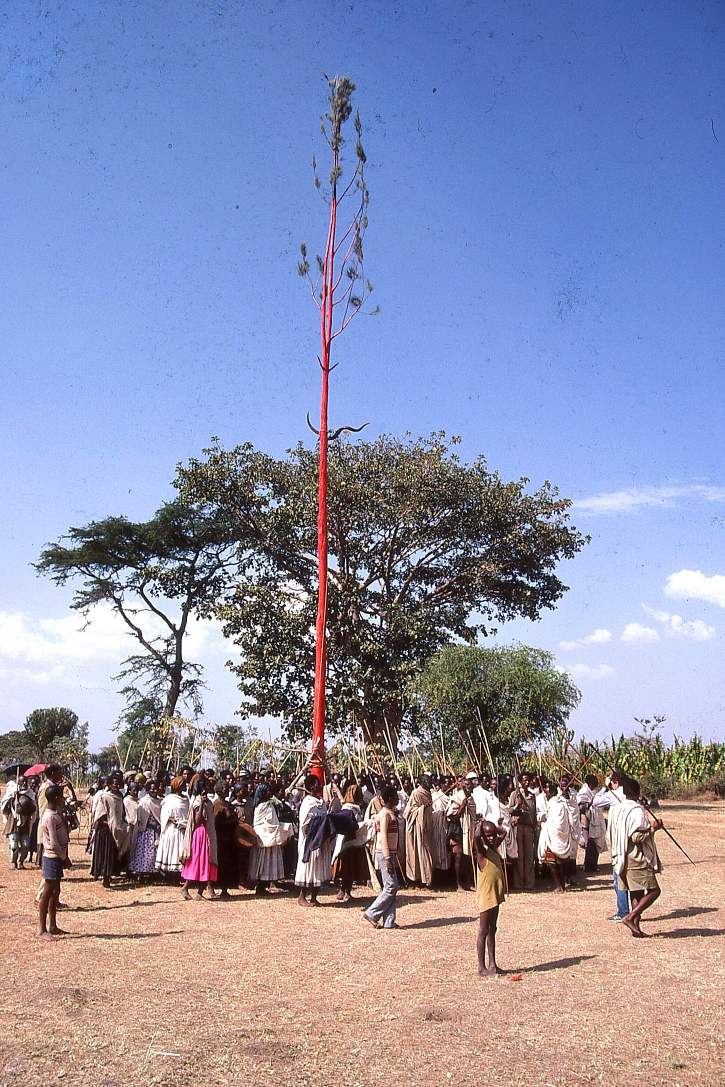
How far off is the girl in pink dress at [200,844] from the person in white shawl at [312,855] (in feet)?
4.26

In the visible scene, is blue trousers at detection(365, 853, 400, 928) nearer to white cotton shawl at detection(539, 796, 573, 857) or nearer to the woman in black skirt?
white cotton shawl at detection(539, 796, 573, 857)

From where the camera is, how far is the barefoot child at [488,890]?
8648mm

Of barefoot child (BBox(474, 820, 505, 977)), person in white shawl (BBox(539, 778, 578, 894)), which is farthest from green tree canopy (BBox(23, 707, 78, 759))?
barefoot child (BBox(474, 820, 505, 977))

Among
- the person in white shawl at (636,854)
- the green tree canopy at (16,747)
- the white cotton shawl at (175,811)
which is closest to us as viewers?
the person in white shawl at (636,854)

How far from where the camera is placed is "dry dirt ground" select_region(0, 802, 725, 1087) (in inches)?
251

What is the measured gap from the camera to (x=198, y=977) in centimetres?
877

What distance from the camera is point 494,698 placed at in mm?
27750

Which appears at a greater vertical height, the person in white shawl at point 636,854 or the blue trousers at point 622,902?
the person in white shawl at point 636,854

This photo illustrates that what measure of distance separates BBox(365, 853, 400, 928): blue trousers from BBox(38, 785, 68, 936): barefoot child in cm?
372

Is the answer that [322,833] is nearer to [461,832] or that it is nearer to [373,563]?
[461,832]

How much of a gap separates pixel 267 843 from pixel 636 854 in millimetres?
5610

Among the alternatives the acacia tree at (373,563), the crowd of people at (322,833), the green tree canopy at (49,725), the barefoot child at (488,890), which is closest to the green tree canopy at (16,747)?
the green tree canopy at (49,725)

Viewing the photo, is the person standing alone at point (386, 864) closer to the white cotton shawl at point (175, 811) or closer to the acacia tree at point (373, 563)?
the white cotton shawl at point (175, 811)

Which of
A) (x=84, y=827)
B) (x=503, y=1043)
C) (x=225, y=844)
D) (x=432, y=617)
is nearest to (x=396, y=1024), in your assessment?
(x=503, y=1043)
